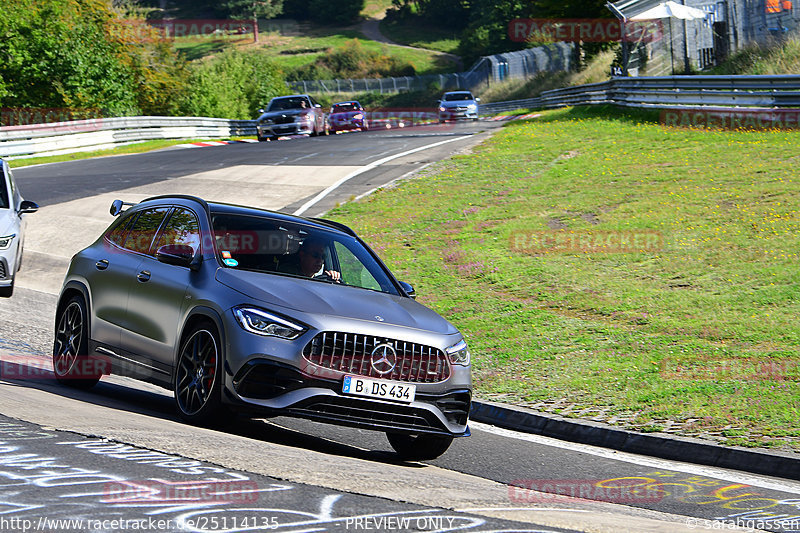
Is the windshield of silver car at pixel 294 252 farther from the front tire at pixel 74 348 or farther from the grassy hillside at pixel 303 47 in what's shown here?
the grassy hillside at pixel 303 47

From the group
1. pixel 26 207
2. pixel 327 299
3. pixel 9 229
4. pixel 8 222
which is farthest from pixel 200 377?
pixel 26 207

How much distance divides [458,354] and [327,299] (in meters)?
1.07

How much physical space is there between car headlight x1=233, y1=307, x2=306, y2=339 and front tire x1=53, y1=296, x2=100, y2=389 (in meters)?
2.53

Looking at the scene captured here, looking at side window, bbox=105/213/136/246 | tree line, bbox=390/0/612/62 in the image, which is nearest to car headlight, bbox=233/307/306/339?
side window, bbox=105/213/136/246

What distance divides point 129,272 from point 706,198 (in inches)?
515

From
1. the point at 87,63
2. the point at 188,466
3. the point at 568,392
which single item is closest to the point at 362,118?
the point at 87,63

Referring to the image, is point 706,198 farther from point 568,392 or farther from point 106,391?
point 106,391

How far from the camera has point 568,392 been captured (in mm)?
9969

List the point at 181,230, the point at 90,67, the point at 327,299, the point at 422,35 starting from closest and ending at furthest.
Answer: the point at 327,299 → the point at 181,230 → the point at 90,67 → the point at 422,35

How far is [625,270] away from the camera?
14.9 m

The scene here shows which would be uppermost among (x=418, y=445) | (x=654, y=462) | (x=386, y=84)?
(x=386, y=84)

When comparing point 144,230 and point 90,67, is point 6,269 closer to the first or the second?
point 144,230

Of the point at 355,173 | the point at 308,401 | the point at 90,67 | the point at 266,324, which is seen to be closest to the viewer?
the point at 308,401

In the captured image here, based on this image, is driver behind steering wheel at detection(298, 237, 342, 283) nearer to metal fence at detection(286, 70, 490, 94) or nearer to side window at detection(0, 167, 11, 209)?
side window at detection(0, 167, 11, 209)
